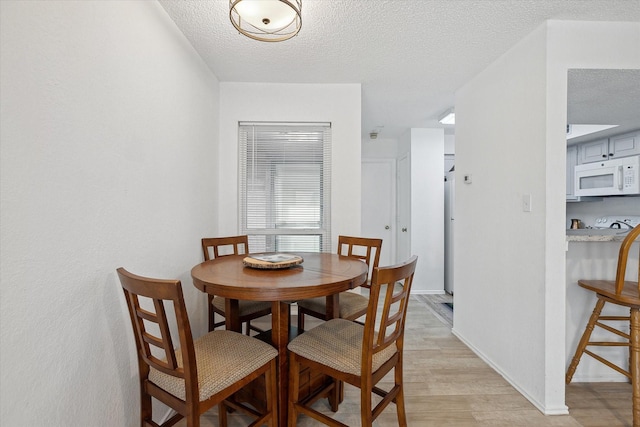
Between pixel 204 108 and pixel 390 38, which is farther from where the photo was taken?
pixel 204 108

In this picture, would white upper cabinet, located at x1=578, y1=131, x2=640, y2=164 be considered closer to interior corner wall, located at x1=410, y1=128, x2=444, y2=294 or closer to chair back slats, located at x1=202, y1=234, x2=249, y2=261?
interior corner wall, located at x1=410, y1=128, x2=444, y2=294

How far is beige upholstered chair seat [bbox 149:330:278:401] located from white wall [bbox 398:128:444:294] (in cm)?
309

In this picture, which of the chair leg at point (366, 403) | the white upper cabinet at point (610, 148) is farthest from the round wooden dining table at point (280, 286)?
the white upper cabinet at point (610, 148)

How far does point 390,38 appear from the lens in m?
1.88

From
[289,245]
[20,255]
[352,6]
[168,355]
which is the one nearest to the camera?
[20,255]

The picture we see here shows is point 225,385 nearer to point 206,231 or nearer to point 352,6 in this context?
point 206,231

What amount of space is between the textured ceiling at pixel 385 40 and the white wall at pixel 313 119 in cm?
12

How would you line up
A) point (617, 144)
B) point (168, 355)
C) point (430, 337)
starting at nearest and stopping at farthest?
point (168, 355), point (430, 337), point (617, 144)

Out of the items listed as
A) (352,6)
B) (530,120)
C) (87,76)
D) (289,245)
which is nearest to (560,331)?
(530,120)

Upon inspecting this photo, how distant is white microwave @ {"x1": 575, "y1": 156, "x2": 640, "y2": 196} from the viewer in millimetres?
2936

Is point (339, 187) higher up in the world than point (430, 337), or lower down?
higher up

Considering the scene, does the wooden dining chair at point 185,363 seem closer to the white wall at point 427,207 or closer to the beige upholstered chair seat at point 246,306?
the beige upholstered chair seat at point 246,306

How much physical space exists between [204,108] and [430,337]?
287 centimetres

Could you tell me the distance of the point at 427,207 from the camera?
393 centimetres
